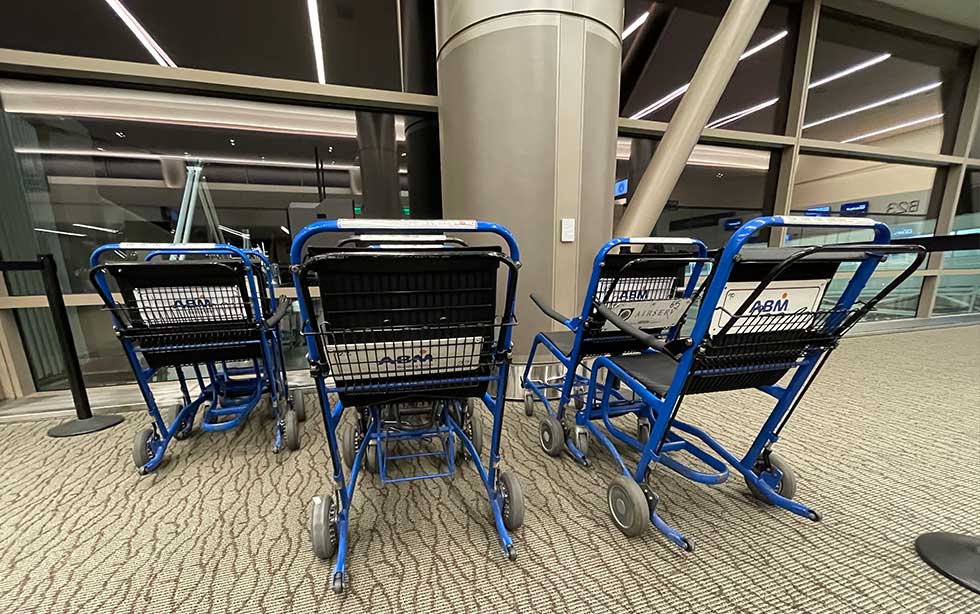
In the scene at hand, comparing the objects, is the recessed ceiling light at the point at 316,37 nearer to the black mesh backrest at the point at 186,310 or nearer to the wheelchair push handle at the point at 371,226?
the black mesh backrest at the point at 186,310

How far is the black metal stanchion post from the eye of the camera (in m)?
1.80

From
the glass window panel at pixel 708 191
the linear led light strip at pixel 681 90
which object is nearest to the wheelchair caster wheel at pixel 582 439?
the glass window panel at pixel 708 191

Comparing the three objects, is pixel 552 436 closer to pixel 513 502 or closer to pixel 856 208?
pixel 513 502

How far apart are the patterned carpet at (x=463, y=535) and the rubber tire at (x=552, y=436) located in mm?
53

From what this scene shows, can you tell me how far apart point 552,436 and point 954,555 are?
4.39 feet

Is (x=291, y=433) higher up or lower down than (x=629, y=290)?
lower down

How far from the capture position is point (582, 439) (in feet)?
5.22

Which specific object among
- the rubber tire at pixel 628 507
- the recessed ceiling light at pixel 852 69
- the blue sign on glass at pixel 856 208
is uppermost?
the recessed ceiling light at pixel 852 69

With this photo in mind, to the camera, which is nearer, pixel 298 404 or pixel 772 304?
pixel 772 304

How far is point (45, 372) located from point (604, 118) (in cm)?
444

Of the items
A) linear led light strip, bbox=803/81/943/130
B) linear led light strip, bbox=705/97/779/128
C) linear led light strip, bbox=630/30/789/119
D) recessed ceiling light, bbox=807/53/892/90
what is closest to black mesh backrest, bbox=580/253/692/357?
linear led light strip, bbox=630/30/789/119

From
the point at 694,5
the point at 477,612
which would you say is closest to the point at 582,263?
the point at 477,612

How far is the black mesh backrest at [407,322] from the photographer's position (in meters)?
0.93

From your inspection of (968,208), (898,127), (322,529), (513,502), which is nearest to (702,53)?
(898,127)
